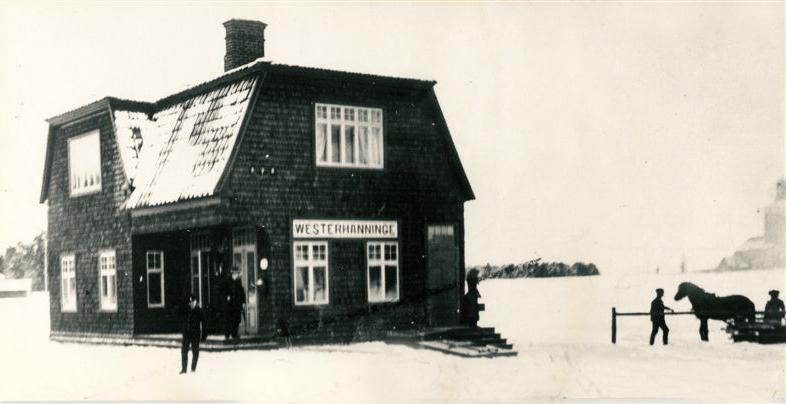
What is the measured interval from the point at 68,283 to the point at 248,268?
6529 millimetres

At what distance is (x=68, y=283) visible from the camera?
3166 cm

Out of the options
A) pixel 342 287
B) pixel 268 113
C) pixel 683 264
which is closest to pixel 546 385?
pixel 683 264

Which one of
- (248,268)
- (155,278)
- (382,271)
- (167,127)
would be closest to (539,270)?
(382,271)

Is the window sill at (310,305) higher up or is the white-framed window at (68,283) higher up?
the white-framed window at (68,283)

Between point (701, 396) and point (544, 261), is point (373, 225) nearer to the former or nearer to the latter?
point (544, 261)

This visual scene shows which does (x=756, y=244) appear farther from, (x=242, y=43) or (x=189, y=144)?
(x=189, y=144)

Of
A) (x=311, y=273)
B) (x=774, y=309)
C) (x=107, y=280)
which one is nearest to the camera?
(x=774, y=309)

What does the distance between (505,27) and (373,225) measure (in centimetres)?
663

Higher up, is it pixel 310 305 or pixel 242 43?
pixel 242 43

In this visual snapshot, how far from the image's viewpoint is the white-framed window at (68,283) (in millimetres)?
31406

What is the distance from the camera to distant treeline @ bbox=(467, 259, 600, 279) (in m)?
24.1

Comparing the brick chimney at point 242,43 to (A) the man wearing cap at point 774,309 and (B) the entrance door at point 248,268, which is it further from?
(A) the man wearing cap at point 774,309

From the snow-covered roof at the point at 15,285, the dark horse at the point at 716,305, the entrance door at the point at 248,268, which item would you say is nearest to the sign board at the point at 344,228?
the entrance door at the point at 248,268

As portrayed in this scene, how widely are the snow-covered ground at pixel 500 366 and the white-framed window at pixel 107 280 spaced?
2056 mm
